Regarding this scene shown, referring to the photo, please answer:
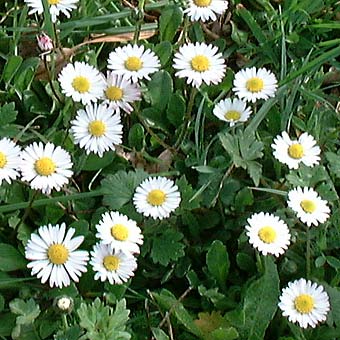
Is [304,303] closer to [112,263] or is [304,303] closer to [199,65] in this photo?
[112,263]

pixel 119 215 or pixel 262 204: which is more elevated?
pixel 262 204

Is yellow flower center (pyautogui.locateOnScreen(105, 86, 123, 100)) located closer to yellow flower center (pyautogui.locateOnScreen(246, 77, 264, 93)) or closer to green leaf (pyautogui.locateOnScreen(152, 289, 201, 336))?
yellow flower center (pyautogui.locateOnScreen(246, 77, 264, 93))

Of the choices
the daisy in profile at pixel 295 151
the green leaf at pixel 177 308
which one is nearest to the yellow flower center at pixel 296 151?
the daisy in profile at pixel 295 151

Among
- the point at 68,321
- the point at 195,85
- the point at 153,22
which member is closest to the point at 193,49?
the point at 195,85

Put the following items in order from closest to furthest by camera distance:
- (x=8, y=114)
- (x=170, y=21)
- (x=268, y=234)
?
(x=268, y=234) < (x=8, y=114) < (x=170, y=21)

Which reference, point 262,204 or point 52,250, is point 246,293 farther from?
point 52,250

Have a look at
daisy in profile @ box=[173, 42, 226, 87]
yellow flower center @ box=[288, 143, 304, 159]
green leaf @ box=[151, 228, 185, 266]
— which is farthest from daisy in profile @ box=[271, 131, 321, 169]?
green leaf @ box=[151, 228, 185, 266]

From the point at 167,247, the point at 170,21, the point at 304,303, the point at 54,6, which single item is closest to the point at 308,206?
the point at 304,303
